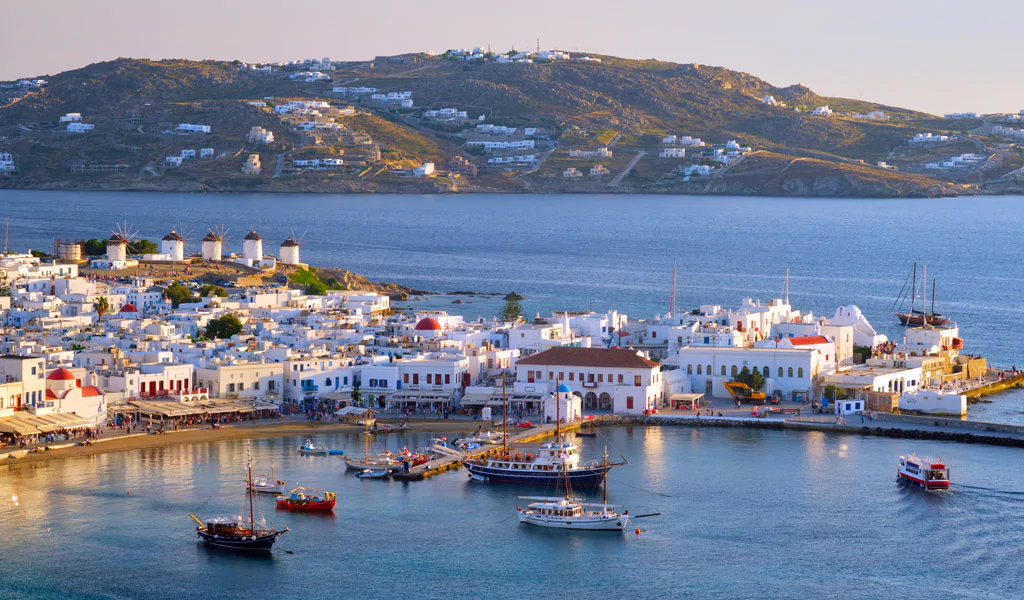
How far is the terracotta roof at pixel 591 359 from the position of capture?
42781mm

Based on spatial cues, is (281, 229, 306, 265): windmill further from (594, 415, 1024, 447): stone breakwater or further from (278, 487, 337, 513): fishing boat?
(278, 487, 337, 513): fishing boat

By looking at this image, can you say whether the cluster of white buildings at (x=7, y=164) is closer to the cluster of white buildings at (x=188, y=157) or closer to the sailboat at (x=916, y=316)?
the cluster of white buildings at (x=188, y=157)

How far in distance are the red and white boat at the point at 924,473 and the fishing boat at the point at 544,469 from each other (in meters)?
6.40

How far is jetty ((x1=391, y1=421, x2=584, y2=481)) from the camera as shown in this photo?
34.2m

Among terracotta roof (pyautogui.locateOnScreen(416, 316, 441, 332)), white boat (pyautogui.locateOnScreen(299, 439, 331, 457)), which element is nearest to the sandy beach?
white boat (pyautogui.locateOnScreen(299, 439, 331, 457))

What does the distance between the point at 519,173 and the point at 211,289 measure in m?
113

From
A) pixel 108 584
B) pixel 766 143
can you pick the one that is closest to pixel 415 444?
pixel 108 584

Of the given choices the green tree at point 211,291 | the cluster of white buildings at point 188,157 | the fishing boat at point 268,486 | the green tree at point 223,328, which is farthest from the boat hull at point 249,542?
the cluster of white buildings at point 188,157

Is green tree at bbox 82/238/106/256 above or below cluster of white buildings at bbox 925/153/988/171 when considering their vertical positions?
below

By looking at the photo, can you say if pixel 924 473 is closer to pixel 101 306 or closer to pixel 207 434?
pixel 207 434

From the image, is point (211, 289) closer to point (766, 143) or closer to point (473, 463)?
point (473, 463)

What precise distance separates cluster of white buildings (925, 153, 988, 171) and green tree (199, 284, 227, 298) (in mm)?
138652

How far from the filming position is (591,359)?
141 feet

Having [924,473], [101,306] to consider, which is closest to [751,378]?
[924,473]
